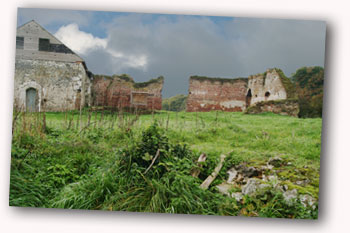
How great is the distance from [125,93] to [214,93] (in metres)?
1.04

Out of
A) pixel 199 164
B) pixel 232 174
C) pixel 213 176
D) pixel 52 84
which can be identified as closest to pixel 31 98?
pixel 52 84

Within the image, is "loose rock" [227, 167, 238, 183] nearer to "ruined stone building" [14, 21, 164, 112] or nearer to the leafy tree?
the leafy tree

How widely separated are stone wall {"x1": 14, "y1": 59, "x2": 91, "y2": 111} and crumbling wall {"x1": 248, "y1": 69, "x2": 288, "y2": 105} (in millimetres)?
1904

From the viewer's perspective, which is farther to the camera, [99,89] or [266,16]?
[99,89]

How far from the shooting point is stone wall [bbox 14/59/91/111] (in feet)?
10.2

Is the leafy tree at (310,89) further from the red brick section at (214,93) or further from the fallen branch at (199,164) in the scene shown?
the fallen branch at (199,164)

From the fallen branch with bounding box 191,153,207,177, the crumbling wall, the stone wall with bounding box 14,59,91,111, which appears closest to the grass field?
the fallen branch with bounding box 191,153,207,177

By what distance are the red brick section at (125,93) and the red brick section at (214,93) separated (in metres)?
0.38

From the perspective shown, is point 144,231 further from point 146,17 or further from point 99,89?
point 146,17

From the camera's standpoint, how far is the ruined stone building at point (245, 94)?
3074 millimetres

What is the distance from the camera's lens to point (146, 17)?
121 inches

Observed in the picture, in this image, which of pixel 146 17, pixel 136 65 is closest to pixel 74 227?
pixel 136 65

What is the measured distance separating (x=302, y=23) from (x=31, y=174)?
3372 millimetres

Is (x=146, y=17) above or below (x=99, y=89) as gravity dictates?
above
